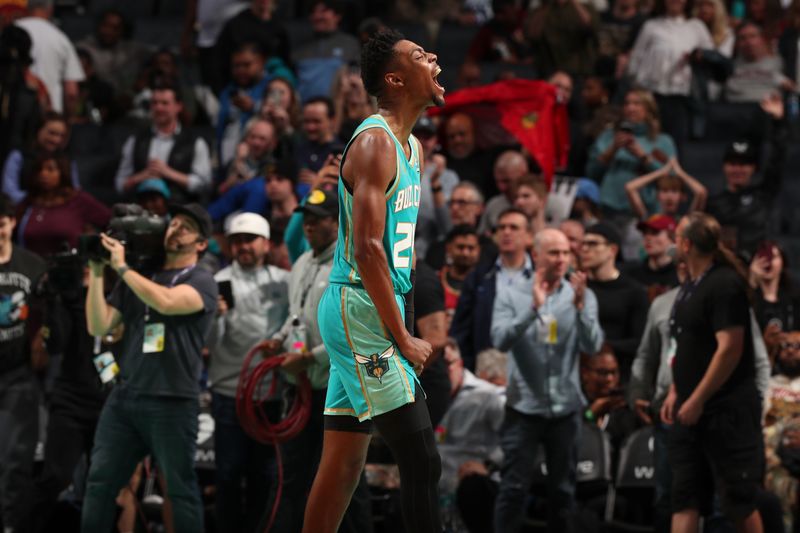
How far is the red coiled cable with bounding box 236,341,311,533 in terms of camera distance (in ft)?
21.9

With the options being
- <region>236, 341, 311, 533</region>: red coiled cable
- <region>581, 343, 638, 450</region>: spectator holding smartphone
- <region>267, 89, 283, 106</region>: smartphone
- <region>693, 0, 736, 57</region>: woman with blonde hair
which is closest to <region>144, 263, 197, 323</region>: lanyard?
<region>236, 341, 311, 533</region>: red coiled cable

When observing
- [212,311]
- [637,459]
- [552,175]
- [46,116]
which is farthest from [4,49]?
[637,459]

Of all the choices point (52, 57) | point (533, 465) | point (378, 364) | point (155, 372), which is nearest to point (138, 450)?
point (155, 372)

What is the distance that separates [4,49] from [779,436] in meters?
6.48

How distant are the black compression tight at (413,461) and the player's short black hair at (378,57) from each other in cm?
107

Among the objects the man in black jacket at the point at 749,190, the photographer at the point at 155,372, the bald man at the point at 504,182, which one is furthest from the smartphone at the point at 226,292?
the man in black jacket at the point at 749,190

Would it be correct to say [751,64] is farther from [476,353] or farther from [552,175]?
[476,353]

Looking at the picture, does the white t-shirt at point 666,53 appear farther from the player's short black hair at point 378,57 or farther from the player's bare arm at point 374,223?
the player's bare arm at point 374,223

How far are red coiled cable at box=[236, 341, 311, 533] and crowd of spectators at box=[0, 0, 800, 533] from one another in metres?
0.08

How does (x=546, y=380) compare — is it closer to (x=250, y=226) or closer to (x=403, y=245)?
(x=250, y=226)

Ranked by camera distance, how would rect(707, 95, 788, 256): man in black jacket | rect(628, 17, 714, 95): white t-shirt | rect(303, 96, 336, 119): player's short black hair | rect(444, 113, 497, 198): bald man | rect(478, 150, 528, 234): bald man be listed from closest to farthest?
rect(303, 96, 336, 119): player's short black hair < rect(478, 150, 528, 234): bald man < rect(707, 95, 788, 256): man in black jacket < rect(444, 113, 497, 198): bald man < rect(628, 17, 714, 95): white t-shirt

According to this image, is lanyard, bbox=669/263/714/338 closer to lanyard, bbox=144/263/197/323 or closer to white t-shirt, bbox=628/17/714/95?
lanyard, bbox=144/263/197/323

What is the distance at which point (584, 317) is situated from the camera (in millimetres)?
7590

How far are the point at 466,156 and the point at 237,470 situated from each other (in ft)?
13.7
